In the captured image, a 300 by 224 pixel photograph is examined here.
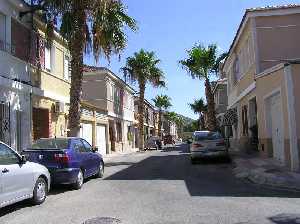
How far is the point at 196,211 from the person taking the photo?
30.7 feet

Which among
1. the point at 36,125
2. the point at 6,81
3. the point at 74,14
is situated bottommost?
the point at 36,125

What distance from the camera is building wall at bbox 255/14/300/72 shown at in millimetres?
21781

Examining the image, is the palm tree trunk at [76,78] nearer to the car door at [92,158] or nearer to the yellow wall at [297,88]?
the car door at [92,158]

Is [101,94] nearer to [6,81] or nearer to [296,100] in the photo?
[6,81]

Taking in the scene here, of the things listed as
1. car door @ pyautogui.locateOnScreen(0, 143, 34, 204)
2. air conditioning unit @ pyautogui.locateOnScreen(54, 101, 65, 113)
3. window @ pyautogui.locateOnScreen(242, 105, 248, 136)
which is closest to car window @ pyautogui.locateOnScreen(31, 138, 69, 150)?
car door @ pyautogui.locateOnScreen(0, 143, 34, 204)

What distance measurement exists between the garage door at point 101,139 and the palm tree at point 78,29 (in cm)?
A: 1544

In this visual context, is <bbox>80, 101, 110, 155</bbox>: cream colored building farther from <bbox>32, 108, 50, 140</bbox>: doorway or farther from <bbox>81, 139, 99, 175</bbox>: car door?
<bbox>81, 139, 99, 175</bbox>: car door

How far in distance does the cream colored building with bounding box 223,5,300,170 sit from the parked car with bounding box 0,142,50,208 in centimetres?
849

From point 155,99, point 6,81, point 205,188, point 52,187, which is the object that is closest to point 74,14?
point 6,81

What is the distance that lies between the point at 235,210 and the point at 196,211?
2.50 feet

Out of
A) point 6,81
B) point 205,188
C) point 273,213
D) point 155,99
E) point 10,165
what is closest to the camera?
point 273,213

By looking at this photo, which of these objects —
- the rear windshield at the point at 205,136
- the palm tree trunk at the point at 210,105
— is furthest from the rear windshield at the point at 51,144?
the palm tree trunk at the point at 210,105

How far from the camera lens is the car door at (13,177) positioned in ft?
30.1

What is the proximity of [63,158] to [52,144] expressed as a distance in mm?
926
